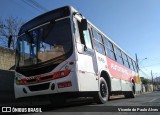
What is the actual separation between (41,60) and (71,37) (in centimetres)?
123

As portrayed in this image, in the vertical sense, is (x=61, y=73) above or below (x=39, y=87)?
above

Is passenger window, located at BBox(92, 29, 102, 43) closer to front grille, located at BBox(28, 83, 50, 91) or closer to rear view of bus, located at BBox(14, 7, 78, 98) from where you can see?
rear view of bus, located at BBox(14, 7, 78, 98)

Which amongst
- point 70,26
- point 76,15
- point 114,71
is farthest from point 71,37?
point 114,71

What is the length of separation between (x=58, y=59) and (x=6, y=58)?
1288 cm

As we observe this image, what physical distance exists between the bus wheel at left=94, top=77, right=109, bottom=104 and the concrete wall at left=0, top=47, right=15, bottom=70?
11.3 metres

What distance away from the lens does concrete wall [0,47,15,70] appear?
20500 mm

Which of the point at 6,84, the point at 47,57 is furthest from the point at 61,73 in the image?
the point at 6,84

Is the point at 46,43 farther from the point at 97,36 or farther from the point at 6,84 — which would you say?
the point at 6,84

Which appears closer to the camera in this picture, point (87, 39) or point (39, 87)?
point (39, 87)

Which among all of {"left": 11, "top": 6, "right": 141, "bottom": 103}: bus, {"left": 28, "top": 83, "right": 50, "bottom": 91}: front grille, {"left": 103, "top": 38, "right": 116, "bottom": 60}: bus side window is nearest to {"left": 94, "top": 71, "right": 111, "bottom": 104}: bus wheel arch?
{"left": 11, "top": 6, "right": 141, "bottom": 103}: bus

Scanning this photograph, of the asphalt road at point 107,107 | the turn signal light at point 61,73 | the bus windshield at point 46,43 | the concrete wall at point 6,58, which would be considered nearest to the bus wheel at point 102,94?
the asphalt road at point 107,107

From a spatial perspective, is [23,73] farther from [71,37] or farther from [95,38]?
[95,38]

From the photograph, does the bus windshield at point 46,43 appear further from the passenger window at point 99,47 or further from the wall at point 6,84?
the wall at point 6,84

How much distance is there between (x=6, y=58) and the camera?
20922 millimetres
